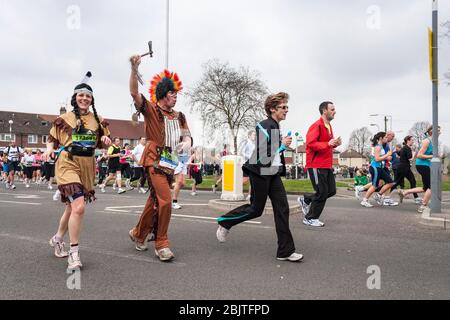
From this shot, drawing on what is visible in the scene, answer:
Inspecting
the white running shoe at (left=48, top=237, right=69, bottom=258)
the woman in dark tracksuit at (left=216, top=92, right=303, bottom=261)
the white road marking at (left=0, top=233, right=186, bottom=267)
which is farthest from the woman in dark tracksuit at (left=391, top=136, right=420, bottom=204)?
the white running shoe at (left=48, top=237, right=69, bottom=258)

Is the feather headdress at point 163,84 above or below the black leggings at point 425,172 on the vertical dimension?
above

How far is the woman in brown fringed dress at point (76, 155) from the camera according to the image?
4422mm

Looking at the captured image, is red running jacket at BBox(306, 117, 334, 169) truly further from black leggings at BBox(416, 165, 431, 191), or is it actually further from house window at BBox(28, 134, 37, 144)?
house window at BBox(28, 134, 37, 144)

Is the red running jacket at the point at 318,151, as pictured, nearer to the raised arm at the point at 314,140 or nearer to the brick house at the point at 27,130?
the raised arm at the point at 314,140

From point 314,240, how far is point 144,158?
266 centimetres

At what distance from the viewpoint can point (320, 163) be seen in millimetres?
7047

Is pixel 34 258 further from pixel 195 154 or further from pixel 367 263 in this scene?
pixel 195 154

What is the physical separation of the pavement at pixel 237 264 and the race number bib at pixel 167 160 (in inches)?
41.5

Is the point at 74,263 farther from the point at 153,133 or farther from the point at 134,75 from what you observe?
the point at 134,75

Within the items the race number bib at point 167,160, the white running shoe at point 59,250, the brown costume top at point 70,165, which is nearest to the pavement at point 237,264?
the white running shoe at point 59,250

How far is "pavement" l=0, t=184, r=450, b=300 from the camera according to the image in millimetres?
3584

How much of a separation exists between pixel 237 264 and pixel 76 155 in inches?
82.9

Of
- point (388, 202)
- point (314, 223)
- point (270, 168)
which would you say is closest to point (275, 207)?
point (270, 168)
